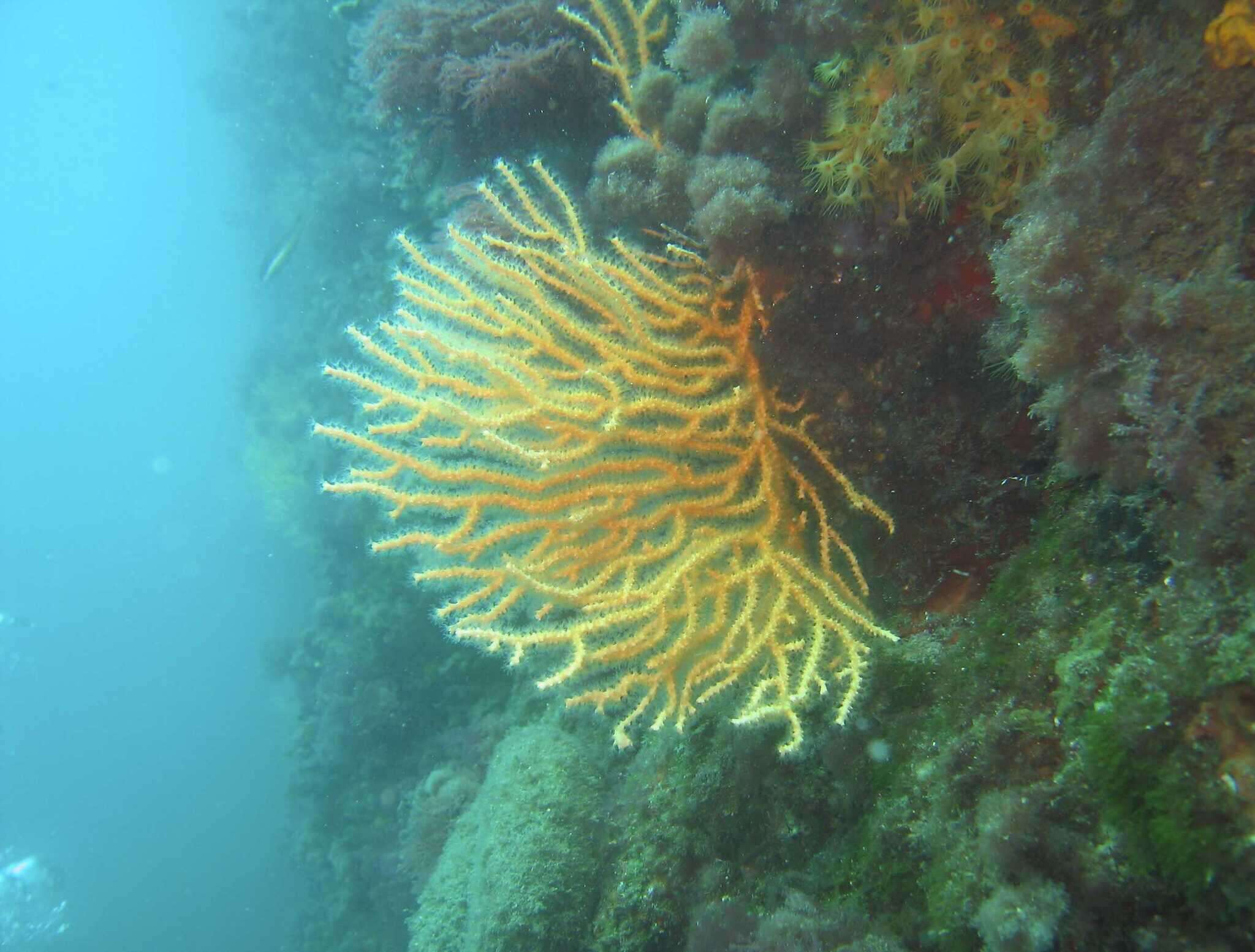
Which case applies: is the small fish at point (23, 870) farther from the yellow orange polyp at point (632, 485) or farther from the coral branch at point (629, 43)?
the coral branch at point (629, 43)

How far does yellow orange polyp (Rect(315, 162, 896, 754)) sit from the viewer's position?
2934 millimetres

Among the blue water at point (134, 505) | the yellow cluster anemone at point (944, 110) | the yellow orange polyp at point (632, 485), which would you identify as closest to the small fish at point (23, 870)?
the blue water at point (134, 505)

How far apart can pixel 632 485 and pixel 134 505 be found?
239 ft

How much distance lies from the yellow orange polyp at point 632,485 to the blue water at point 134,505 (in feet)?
61.0

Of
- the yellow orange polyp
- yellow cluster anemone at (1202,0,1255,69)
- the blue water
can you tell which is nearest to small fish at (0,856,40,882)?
the blue water

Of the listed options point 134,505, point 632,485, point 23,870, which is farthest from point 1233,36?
point 134,505

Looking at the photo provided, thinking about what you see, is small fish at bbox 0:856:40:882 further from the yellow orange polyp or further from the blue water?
the yellow orange polyp

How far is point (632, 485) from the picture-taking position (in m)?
3.08

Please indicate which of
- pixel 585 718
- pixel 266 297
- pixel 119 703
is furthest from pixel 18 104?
pixel 585 718

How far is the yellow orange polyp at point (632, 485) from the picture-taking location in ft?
9.62

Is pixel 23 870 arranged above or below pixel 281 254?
below

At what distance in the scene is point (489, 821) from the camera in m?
5.55

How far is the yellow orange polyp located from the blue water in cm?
1860

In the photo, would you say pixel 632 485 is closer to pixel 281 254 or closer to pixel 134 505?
pixel 281 254
